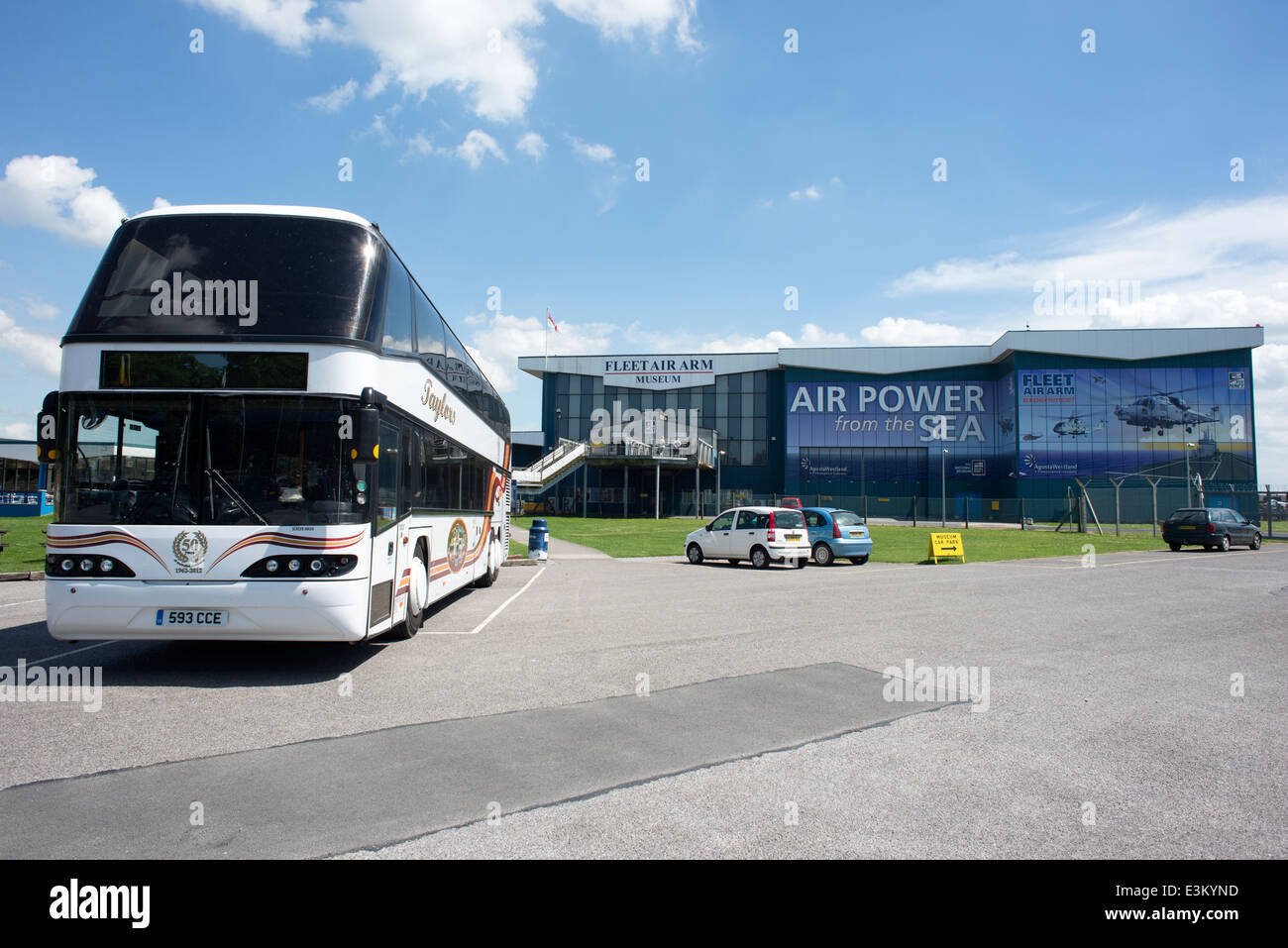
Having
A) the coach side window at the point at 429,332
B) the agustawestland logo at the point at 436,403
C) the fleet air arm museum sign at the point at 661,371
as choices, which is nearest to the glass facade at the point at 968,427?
the fleet air arm museum sign at the point at 661,371

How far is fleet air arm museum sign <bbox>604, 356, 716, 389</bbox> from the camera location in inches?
2692

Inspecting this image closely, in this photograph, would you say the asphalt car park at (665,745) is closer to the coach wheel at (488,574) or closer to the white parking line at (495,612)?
the white parking line at (495,612)

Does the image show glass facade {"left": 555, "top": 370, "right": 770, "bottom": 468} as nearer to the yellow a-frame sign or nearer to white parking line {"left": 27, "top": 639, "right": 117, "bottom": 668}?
the yellow a-frame sign

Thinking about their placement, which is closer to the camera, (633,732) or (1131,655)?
(633,732)

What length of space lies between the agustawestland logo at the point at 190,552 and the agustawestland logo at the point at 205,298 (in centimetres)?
194

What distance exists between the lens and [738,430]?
6856 centimetres

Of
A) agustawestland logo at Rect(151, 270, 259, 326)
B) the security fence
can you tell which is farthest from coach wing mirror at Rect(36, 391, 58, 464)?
the security fence

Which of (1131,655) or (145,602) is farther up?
(145,602)

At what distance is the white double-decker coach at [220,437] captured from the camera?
6922 millimetres

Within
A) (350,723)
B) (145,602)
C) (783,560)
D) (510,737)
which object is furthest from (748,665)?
(783,560)

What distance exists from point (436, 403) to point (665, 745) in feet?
20.3

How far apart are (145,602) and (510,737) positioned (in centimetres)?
378

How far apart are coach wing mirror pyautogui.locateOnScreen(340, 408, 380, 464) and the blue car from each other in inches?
667
